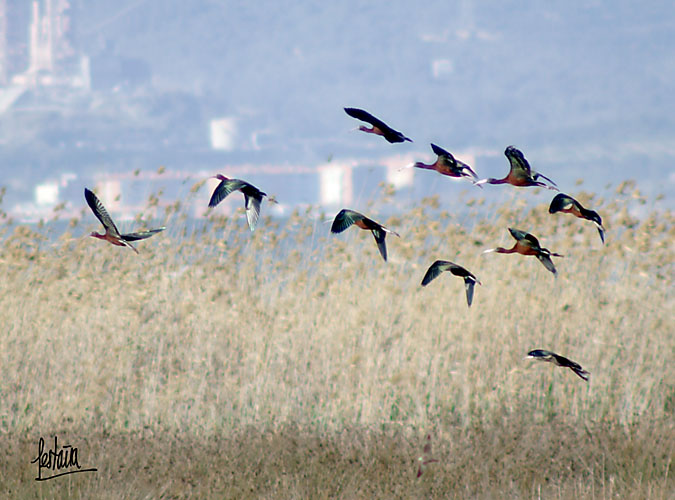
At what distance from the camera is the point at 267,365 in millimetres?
6957

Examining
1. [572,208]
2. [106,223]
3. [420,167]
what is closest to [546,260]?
[572,208]

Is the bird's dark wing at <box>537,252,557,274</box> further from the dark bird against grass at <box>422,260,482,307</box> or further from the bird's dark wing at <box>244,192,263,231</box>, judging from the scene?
the bird's dark wing at <box>244,192,263,231</box>

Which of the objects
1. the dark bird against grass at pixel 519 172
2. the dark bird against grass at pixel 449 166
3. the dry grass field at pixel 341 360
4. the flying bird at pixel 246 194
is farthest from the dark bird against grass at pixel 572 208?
the dry grass field at pixel 341 360

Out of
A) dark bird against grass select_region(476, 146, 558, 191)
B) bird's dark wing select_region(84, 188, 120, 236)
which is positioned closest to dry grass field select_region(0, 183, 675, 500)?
bird's dark wing select_region(84, 188, 120, 236)

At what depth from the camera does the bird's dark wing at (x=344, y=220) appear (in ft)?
8.75

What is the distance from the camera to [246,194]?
2900 mm

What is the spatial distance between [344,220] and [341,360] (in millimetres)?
4423

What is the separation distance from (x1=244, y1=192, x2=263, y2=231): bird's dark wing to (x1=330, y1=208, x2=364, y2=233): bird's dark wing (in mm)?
280

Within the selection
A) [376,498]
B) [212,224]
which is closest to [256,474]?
[376,498]
